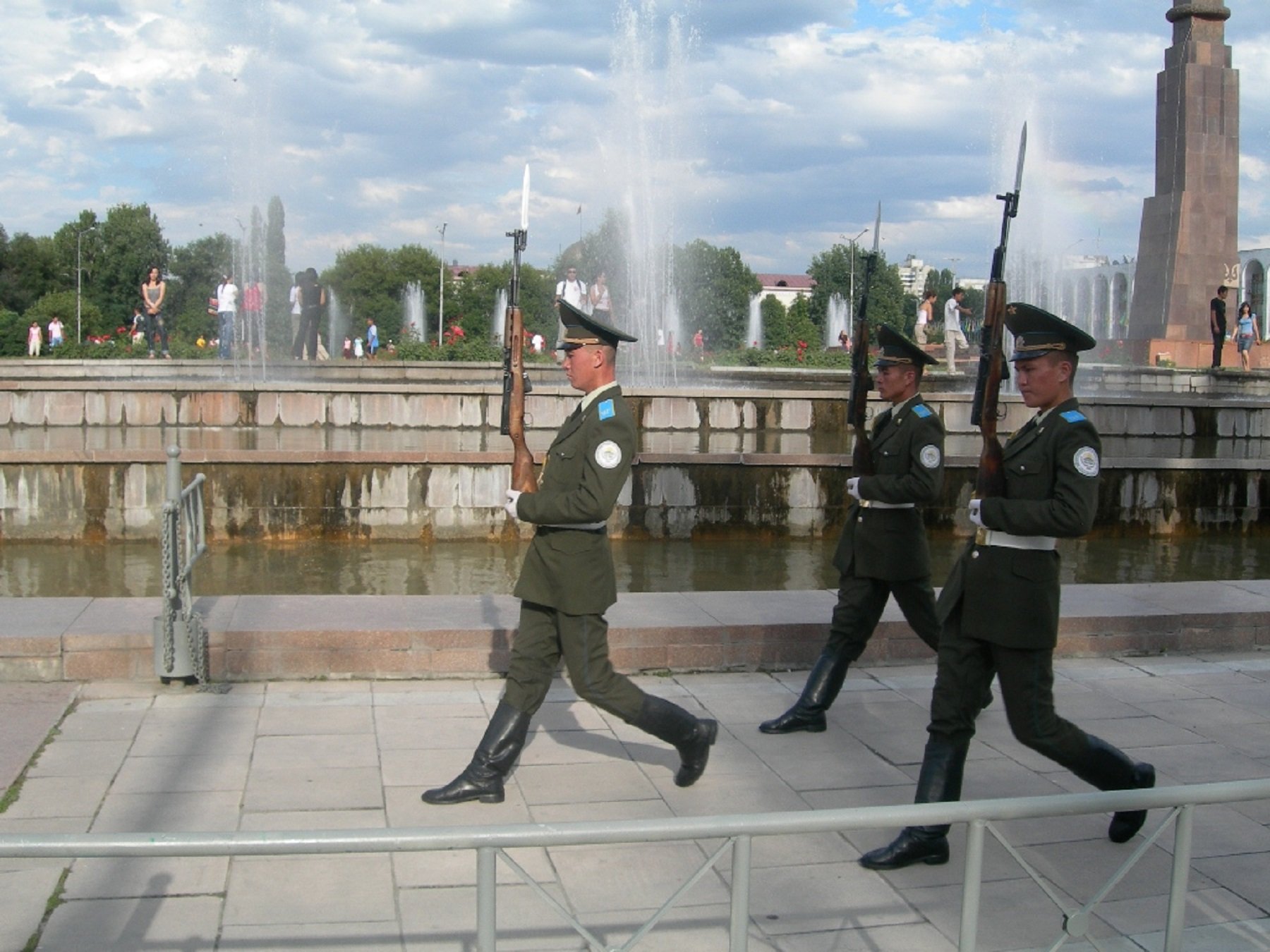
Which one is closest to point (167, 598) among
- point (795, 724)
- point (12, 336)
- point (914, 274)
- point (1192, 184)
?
point (795, 724)

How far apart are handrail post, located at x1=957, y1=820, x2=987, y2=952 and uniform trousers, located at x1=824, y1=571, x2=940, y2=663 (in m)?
2.93

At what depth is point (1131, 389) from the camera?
29719 millimetres

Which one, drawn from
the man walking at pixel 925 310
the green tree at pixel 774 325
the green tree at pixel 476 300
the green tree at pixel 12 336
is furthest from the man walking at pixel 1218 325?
the green tree at pixel 476 300

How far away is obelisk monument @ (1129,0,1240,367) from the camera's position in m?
34.8

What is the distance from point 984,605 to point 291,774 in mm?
2789

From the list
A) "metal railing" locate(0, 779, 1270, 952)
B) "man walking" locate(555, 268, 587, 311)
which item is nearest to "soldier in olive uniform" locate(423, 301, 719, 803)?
"metal railing" locate(0, 779, 1270, 952)

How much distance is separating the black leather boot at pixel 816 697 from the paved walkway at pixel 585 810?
0.11 meters

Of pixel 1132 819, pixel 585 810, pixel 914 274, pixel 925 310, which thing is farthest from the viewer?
pixel 914 274

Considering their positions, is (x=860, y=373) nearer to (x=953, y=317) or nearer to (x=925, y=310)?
(x=953, y=317)

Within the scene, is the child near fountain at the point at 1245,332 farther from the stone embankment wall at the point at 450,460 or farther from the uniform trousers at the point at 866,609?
the uniform trousers at the point at 866,609

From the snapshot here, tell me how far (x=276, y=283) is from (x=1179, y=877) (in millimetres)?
A: 33351

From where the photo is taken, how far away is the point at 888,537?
236 inches

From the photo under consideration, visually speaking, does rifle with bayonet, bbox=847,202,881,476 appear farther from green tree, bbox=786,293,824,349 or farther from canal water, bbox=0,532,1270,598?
green tree, bbox=786,293,824,349

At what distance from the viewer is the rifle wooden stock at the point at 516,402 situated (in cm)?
517
